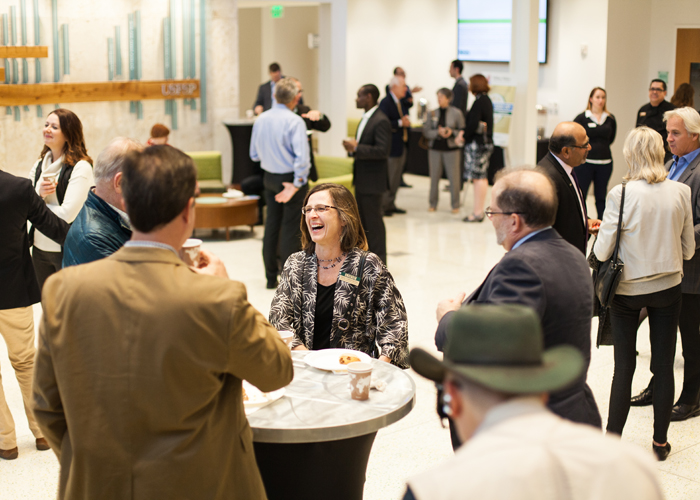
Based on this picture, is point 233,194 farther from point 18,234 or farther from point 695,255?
point 695,255

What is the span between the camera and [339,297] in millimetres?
3301

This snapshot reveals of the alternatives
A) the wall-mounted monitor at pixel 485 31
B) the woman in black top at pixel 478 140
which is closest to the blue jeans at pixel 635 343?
the woman in black top at pixel 478 140

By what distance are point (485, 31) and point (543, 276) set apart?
12534mm

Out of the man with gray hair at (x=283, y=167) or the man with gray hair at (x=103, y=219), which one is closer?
the man with gray hair at (x=103, y=219)

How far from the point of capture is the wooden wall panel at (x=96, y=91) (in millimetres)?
8984

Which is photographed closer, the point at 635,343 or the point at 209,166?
the point at 635,343

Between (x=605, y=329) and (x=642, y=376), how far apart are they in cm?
115

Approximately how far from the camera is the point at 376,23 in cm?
1670

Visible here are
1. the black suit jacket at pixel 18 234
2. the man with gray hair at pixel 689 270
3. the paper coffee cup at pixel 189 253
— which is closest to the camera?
the paper coffee cup at pixel 189 253

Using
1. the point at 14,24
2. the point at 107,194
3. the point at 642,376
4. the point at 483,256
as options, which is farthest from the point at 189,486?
the point at 14,24

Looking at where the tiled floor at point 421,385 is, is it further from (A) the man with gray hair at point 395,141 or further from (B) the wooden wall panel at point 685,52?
(B) the wooden wall panel at point 685,52

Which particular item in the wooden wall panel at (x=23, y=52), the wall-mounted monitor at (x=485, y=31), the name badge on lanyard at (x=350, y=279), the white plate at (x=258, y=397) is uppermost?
the wall-mounted monitor at (x=485, y=31)

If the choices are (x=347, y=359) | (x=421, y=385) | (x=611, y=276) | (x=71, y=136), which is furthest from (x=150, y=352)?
(x=421, y=385)

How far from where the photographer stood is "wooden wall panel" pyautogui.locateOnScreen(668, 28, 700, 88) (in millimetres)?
11758
